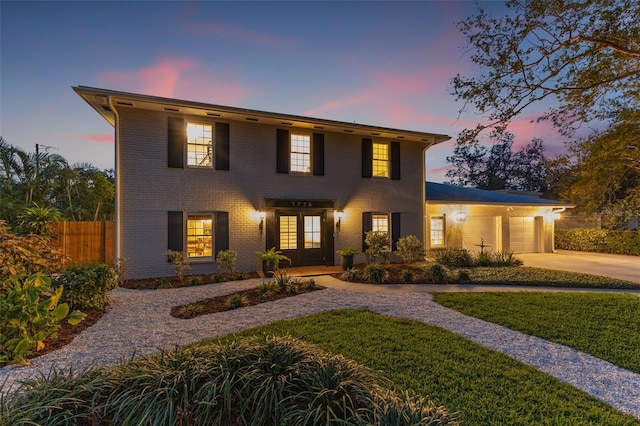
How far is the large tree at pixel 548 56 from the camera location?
5.39 m

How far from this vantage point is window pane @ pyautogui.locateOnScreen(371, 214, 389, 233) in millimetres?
12312

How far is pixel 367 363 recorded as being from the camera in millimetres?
3719

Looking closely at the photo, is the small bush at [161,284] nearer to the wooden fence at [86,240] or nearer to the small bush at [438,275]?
the wooden fence at [86,240]

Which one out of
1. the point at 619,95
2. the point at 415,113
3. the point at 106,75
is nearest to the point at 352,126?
the point at 415,113

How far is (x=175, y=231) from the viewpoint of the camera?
942cm

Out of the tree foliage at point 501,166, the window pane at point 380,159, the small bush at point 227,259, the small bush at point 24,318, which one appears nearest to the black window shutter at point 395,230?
the window pane at point 380,159

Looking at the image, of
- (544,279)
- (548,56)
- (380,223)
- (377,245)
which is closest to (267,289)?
(377,245)

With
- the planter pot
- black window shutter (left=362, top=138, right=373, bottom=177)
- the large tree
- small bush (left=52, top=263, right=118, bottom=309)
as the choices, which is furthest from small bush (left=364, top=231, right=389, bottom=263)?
small bush (left=52, top=263, right=118, bottom=309)

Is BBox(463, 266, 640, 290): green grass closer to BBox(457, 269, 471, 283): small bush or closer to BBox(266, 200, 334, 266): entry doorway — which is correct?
BBox(457, 269, 471, 283): small bush

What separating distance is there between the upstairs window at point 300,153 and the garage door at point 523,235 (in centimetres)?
1098

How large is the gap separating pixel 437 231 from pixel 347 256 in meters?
5.65

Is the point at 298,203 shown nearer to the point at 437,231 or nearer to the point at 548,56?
the point at 437,231

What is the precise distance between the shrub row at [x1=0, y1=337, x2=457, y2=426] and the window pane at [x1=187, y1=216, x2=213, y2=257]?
7.58 meters

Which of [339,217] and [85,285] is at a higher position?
[339,217]
